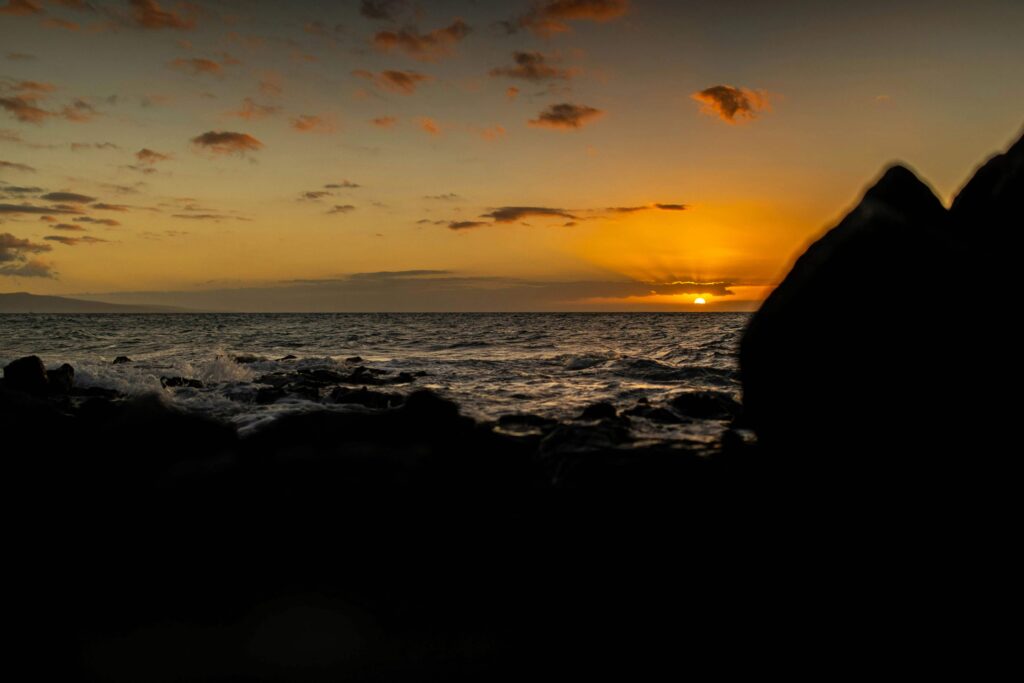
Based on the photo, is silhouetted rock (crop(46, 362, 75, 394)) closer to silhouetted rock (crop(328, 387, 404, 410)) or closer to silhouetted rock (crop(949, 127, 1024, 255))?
silhouetted rock (crop(328, 387, 404, 410))

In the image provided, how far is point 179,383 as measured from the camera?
17516 mm

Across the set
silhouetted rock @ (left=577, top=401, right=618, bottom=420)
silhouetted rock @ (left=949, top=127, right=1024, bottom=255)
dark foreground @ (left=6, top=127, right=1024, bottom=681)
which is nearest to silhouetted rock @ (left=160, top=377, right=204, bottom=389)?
dark foreground @ (left=6, top=127, right=1024, bottom=681)

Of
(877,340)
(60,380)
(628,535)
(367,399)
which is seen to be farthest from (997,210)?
(60,380)

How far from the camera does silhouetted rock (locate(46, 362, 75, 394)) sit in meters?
15.7

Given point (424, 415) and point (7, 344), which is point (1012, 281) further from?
point (7, 344)

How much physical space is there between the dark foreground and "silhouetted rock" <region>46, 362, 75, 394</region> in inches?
405

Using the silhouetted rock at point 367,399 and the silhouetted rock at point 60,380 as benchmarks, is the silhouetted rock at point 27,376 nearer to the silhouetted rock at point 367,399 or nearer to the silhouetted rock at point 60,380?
the silhouetted rock at point 60,380

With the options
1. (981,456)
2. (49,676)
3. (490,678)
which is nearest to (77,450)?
(49,676)

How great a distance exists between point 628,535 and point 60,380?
1730 centimetres

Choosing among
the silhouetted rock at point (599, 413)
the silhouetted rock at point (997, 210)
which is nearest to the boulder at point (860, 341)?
the silhouetted rock at point (997, 210)

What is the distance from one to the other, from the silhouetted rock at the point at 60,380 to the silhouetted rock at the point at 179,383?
2247 mm

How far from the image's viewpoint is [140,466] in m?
6.89

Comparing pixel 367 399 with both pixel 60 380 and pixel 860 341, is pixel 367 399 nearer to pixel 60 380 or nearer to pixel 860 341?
pixel 860 341

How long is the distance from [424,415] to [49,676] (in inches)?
212
